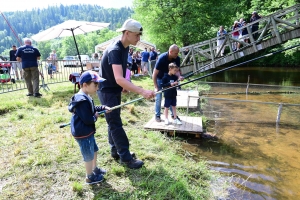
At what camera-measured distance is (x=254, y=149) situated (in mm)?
5004

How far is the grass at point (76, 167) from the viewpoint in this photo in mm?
2859

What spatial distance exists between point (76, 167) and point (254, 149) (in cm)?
381

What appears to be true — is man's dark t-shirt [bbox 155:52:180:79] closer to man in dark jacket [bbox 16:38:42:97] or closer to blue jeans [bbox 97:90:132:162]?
blue jeans [bbox 97:90:132:162]

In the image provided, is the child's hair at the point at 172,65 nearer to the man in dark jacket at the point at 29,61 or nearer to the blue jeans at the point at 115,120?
the blue jeans at the point at 115,120

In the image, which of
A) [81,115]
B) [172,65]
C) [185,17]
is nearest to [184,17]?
[185,17]

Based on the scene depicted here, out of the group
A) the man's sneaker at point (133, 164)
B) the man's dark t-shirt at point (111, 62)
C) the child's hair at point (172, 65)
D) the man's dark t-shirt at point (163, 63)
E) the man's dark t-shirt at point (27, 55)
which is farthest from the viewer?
the man's dark t-shirt at point (27, 55)

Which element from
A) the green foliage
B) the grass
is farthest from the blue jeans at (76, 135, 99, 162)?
the green foliage

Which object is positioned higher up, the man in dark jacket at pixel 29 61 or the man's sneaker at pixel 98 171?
the man in dark jacket at pixel 29 61

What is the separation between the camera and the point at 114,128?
3.17m

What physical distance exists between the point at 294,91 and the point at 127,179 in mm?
9759

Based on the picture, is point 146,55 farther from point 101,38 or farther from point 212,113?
point 101,38

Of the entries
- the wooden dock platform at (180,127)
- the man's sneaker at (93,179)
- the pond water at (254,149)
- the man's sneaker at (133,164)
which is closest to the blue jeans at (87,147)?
the man's sneaker at (93,179)

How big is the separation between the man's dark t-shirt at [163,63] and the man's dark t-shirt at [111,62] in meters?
2.21

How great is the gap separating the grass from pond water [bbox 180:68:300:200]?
1.49 ft
